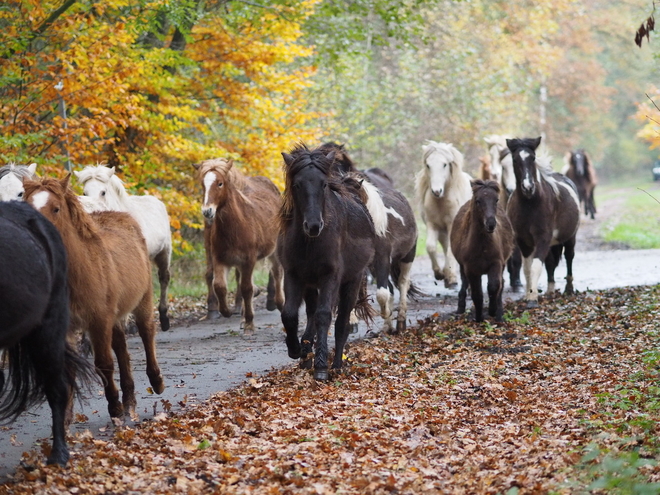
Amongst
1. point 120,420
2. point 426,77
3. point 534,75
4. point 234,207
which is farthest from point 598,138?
point 120,420

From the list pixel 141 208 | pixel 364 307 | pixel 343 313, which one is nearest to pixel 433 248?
pixel 141 208

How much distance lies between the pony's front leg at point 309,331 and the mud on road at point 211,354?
0.51m

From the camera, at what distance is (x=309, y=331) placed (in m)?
9.34

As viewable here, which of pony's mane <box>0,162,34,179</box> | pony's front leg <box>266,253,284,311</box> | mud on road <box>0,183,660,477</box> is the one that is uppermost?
pony's mane <box>0,162,34,179</box>

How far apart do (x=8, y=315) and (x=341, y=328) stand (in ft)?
14.5

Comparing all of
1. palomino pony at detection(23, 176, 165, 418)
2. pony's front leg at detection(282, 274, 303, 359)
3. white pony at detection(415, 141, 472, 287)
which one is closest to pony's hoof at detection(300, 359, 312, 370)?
pony's front leg at detection(282, 274, 303, 359)

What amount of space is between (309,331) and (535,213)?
20.8 ft

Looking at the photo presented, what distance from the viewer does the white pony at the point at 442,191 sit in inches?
635

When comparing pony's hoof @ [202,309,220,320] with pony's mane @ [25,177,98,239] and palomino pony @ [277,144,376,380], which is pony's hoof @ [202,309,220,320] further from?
pony's mane @ [25,177,98,239]

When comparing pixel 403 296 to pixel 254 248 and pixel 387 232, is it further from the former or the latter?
pixel 254 248

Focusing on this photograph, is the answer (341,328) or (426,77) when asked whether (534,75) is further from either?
(341,328)

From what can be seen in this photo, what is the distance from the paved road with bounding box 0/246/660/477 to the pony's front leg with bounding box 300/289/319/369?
0.50 metres

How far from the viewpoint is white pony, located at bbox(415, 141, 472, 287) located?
635 inches

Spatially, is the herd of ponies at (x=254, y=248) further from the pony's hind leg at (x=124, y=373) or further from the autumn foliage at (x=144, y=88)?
the autumn foliage at (x=144, y=88)
